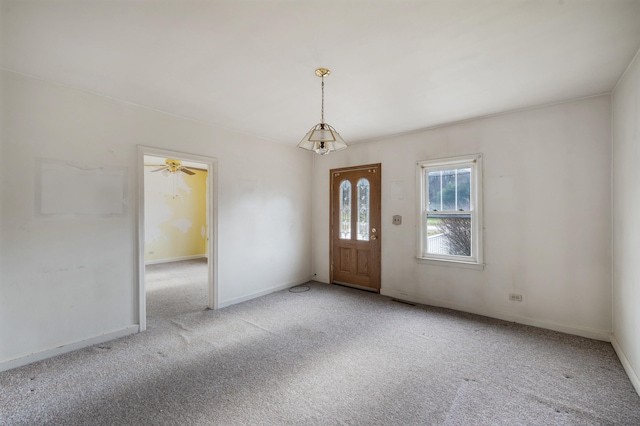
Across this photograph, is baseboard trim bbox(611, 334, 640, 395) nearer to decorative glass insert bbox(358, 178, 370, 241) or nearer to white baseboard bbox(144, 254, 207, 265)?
decorative glass insert bbox(358, 178, 370, 241)

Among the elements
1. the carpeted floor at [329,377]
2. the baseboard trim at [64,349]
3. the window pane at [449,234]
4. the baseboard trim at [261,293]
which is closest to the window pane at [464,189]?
the window pane at [449,234]

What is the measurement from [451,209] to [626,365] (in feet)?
7.49

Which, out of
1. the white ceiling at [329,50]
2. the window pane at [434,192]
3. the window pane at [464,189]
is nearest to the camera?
the white ceiling at [329,50]

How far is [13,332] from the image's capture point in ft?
8.11

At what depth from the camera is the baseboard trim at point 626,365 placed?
217cm

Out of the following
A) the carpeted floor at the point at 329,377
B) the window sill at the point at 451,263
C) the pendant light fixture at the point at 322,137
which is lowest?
the carpeted floor at the point at 329,377

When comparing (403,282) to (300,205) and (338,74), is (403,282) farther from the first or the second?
(338,74)

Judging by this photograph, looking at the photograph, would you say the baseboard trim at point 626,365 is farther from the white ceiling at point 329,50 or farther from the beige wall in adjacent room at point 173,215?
the beige wall in adjacent room at point 173,215

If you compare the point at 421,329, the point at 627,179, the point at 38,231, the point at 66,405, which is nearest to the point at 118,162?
the point at 38,231

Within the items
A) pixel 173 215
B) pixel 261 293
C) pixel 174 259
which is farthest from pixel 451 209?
pixel 174 259

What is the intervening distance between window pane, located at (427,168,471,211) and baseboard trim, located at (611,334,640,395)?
6.51 ft

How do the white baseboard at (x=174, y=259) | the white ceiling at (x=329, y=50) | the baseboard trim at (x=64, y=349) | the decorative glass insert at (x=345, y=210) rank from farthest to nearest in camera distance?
the white baseboard at (x=174, y=259)
the decorative glass insert at (x=345, y=210)
the baseboard trim at (x=64, y=349)
the white ceiling at (x=329, y=50)

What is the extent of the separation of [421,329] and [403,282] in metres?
1.20

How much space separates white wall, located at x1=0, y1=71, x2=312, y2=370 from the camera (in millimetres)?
2473
